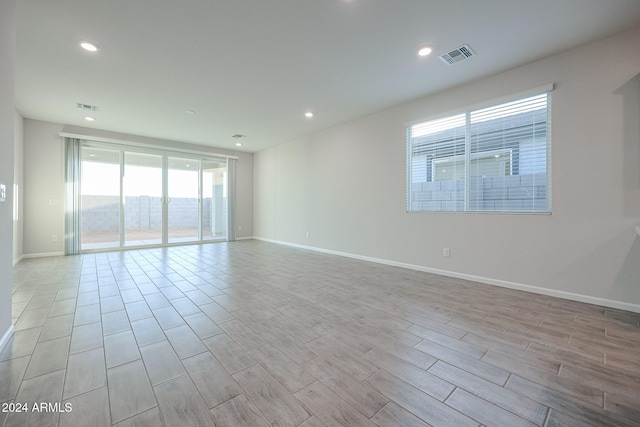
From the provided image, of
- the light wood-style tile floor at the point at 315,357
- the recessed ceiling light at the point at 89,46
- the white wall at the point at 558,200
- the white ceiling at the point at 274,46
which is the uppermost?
the white ceiling at the point at 274,46

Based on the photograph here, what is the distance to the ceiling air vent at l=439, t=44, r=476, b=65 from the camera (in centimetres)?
276

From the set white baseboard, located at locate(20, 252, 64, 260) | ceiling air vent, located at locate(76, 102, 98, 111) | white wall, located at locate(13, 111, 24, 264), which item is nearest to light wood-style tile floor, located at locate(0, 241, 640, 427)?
white wall, located at locate(13, 111, 24, 264)

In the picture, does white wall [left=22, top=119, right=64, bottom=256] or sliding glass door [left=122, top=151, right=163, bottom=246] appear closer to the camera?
white wall [left=22, top=119, right=64, bottom=256]

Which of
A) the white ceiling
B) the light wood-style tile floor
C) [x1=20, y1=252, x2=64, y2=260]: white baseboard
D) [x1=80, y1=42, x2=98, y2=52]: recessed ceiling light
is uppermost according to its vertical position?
the white ceiling

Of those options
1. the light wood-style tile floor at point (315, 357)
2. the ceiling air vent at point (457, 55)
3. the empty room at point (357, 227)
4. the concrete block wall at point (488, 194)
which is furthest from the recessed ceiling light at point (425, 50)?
the light wood-style tile floor at point (315, 357)

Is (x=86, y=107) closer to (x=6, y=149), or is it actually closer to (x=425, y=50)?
(x=6, y=149)

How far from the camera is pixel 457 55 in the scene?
2.87 metres

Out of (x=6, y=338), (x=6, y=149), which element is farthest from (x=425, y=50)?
(x=6, y=338)

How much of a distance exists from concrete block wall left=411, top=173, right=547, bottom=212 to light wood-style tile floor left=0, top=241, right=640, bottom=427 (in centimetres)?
110

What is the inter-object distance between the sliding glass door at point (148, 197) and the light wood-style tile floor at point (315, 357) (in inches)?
117

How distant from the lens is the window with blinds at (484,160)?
9.97ft

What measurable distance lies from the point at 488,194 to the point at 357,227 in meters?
2.29

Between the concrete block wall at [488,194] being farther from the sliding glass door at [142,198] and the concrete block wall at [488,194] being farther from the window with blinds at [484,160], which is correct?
the sliding glass door at [142,198]

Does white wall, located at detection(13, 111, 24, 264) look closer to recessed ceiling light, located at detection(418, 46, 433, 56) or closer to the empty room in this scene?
the empty room
